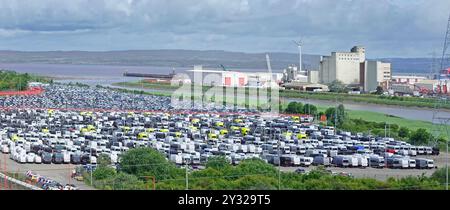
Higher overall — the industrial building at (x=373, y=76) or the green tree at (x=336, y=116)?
the industrial building at (x=373, y=76)

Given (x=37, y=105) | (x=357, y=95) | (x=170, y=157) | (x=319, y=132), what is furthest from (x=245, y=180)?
(x=357, y=95)

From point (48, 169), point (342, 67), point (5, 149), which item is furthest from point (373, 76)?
point (48, 169)

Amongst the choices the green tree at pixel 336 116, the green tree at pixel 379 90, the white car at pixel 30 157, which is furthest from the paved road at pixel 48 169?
the green tree at pixel 379 90

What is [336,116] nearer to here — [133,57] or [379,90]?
[379,90]

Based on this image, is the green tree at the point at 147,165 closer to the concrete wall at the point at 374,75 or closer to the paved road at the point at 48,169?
the paved road at the point at 48,169

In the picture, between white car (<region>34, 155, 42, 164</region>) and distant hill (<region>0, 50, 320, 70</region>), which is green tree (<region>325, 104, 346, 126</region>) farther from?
distant hill (<region>0, 50, 320, 70</region>)

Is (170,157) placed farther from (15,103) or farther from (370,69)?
(370,69)

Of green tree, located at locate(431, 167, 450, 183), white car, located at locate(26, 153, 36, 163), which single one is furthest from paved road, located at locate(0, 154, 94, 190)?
green tree, located at locate(431, 167, 450, 183)

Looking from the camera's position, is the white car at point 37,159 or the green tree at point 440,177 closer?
the green tree at point 440,177
